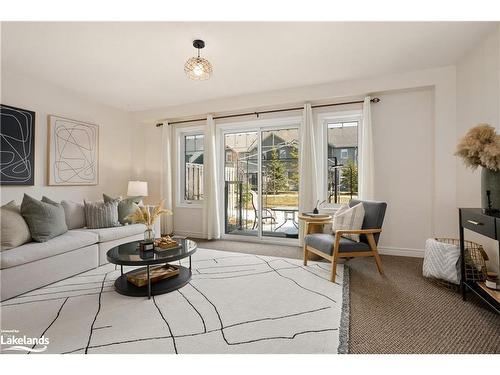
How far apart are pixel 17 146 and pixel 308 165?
164 inches

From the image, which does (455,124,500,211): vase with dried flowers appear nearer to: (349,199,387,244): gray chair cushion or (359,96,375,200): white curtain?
(349,199,387,244): gray chair cushion

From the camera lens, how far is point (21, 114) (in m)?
3.35

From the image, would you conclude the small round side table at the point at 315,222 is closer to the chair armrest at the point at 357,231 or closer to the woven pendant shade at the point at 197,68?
the chair armrest at the point at 357,231

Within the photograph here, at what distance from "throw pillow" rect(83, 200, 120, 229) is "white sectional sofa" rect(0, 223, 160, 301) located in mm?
156

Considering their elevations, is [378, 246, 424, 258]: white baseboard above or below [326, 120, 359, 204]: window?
below

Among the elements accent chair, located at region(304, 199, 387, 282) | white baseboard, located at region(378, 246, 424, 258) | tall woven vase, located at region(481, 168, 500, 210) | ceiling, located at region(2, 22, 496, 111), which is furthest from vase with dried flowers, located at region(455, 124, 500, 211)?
white baseboard, located at region(378, 246, 424, 258)

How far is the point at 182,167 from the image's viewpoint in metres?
5.18

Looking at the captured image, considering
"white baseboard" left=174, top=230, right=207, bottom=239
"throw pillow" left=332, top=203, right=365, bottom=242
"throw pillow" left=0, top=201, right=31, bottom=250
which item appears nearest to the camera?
"throw pillow" left=0, top=201, right=31, bottom=250

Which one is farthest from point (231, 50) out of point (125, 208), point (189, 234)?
point (189, 234)

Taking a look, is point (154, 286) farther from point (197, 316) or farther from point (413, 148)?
Result: point (413, 148)

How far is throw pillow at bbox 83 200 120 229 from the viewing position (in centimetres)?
335

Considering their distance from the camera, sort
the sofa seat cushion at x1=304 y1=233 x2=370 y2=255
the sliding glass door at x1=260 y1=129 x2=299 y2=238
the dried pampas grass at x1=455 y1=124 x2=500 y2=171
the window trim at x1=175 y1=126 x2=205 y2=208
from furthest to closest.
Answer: the window trim at x1=175 y1=126 x2=205 y2=208
the sliding glass door at x1=260 y1=129 x2=299 y2=238
the sofa seat cushion at x1=304 y1=233 x2=370 y2=255
the dried pampas grass at x1=455 y1=124 x2=500 y2=171

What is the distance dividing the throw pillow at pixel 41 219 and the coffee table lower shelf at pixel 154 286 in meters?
0.94
